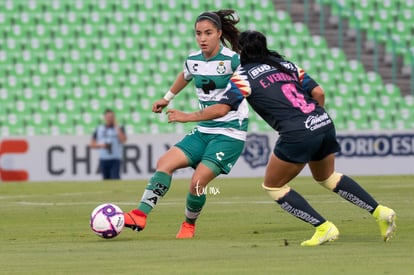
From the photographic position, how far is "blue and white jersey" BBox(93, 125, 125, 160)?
2742cm

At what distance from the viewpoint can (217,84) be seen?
12523 mm

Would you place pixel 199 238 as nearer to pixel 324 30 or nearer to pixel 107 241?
pixel 107 241

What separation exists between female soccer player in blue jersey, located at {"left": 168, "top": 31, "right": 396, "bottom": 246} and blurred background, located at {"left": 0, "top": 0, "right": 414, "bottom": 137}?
1856 centimetres

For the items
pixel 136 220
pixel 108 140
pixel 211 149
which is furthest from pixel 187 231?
pixel 108 140

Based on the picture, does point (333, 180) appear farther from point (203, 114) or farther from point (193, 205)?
point (193, 205)

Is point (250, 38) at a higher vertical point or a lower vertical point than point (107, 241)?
higher

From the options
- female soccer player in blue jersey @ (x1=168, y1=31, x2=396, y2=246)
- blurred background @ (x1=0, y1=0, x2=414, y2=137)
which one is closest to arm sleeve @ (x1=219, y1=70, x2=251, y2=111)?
female soccer player in blue jersey @ (x1=168, y1=31, x2=396, y2=246)

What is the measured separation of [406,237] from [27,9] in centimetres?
2186

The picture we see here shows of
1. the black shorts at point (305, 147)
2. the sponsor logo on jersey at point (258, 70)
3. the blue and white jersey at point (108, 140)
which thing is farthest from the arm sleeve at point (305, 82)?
the blue and white jersey at point (108, 140)

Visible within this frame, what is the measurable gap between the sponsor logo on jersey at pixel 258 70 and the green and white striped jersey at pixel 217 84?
1.36m

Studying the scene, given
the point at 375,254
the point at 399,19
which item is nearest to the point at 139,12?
the point at 399,19

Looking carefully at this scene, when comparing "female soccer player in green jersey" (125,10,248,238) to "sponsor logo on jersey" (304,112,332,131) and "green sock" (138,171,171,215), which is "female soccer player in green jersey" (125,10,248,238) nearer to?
"green sock" (138,171,171,215)

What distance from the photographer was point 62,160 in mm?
27969

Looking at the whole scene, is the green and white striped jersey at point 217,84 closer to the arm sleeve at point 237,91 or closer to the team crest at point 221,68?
the team crest at point 221,68
